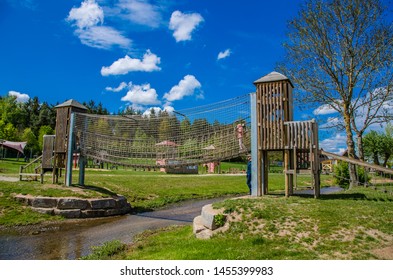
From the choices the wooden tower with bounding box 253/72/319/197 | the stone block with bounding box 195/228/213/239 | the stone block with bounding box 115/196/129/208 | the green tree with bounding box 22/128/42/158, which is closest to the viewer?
the stone block with bounding box 195/228/213/239

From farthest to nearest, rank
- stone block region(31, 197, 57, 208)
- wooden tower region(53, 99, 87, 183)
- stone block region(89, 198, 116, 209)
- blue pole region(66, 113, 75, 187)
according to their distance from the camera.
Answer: wooden tower region(53, 99, 87, 183)
blue pole region(66, 113, 75, 187)
stone block region(89, 198, 116, 209)
stone block region(31, 197, 57, 208)

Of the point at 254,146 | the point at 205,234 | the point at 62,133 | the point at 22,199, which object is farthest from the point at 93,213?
the point at 254,146

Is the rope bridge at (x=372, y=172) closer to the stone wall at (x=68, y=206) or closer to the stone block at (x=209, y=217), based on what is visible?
the stone block at (x=209, y=217)

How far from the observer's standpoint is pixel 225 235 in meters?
8.49

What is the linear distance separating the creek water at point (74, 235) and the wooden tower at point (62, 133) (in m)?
5.50

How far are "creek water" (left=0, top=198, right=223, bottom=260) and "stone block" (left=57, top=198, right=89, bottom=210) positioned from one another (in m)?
0.99

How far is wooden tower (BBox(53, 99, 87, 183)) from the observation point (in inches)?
729

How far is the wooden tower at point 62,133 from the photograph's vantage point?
60.7 feet

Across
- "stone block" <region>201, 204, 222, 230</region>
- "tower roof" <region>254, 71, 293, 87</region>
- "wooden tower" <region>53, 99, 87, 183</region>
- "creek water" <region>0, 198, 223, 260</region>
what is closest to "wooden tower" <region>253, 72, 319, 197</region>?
"tower roof" <region>254, 71, 293, 87</region>

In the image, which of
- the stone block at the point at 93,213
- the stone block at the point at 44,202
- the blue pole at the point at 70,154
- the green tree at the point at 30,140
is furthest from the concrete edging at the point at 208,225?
the green tree at the point at 30,140

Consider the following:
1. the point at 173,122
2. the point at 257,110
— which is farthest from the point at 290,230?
the point at 173,122

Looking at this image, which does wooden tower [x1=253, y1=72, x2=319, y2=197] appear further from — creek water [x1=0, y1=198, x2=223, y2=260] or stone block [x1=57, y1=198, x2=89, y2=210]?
stone block [x1=57, y1=198, x2=89, y2=210]

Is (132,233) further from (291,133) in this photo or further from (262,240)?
(291,133)

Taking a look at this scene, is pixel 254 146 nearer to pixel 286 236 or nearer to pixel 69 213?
pixel 286 236
